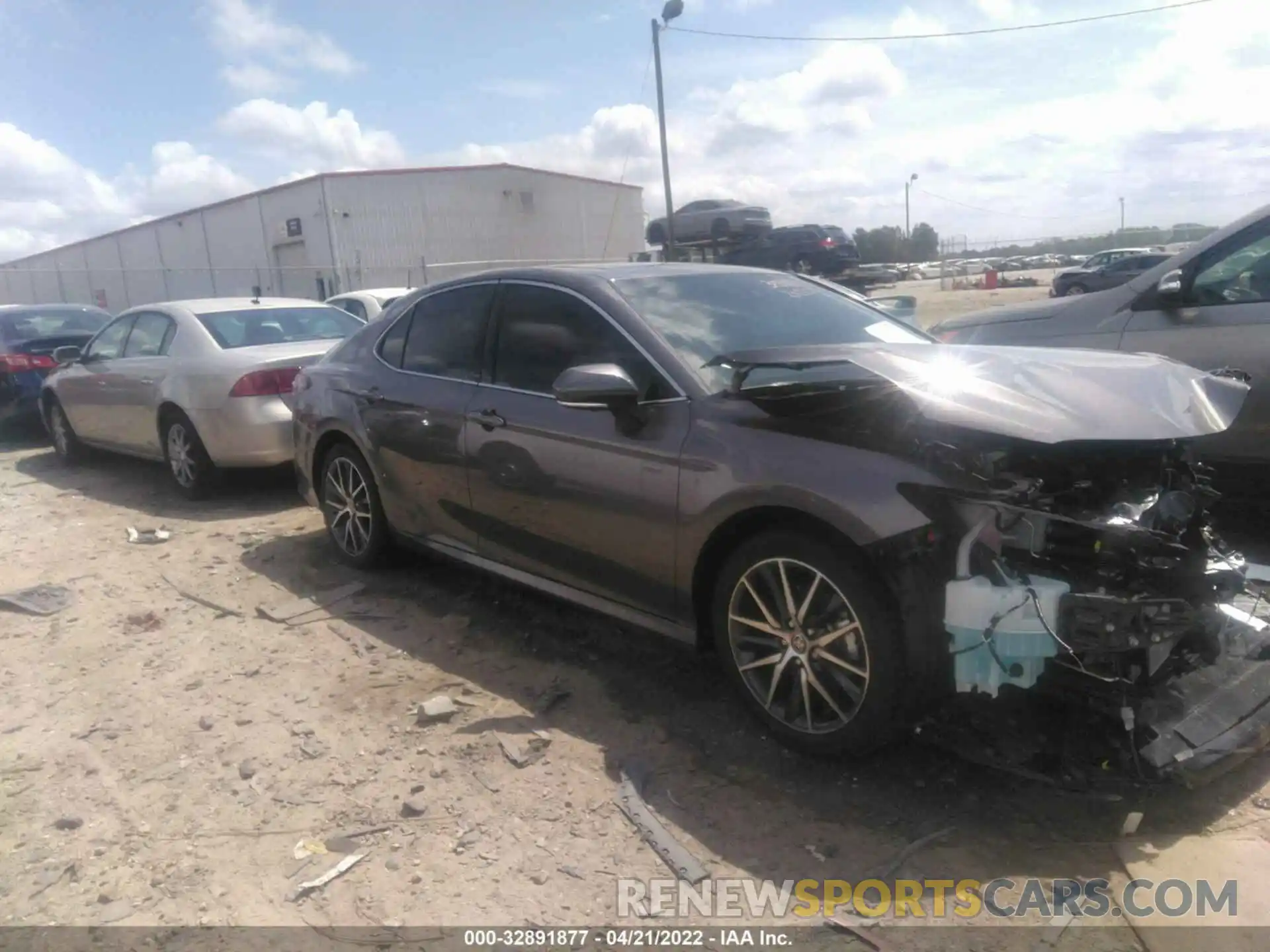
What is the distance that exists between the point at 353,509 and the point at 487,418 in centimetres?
149

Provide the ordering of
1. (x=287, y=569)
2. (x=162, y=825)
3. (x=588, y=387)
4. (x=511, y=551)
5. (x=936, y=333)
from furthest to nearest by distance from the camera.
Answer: (x=936, y=333), (x=287, y=569), (x=511, y=551), (x=588, y=387), (x=162, y=825)

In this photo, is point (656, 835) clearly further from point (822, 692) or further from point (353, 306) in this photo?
point (353, 306)

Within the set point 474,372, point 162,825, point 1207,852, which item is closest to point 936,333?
point 474,372

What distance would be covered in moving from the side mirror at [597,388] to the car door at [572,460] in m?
0.11

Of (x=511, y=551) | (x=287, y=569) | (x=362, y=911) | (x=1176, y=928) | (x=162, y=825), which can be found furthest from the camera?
(x=287, y=569)

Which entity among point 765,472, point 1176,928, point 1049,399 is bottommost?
point 1176,928

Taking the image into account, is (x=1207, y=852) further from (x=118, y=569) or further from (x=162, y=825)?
(x=118, y=569)

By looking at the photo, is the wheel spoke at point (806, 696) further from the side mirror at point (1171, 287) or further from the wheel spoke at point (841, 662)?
the side mirror at point (1171, 287)

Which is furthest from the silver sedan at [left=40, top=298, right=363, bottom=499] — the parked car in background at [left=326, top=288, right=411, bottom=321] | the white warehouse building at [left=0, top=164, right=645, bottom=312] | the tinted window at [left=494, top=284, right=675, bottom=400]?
the white warehouse building at [left=0, top=164, right=645, bottom=312]

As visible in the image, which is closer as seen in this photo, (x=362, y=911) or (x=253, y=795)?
(x=362, y=911)

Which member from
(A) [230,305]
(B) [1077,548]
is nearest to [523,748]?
(B) [1077,548]

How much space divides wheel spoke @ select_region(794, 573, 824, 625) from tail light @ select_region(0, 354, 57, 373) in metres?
10.1

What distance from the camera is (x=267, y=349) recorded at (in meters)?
→ 6.99

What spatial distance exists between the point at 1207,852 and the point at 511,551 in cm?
275
